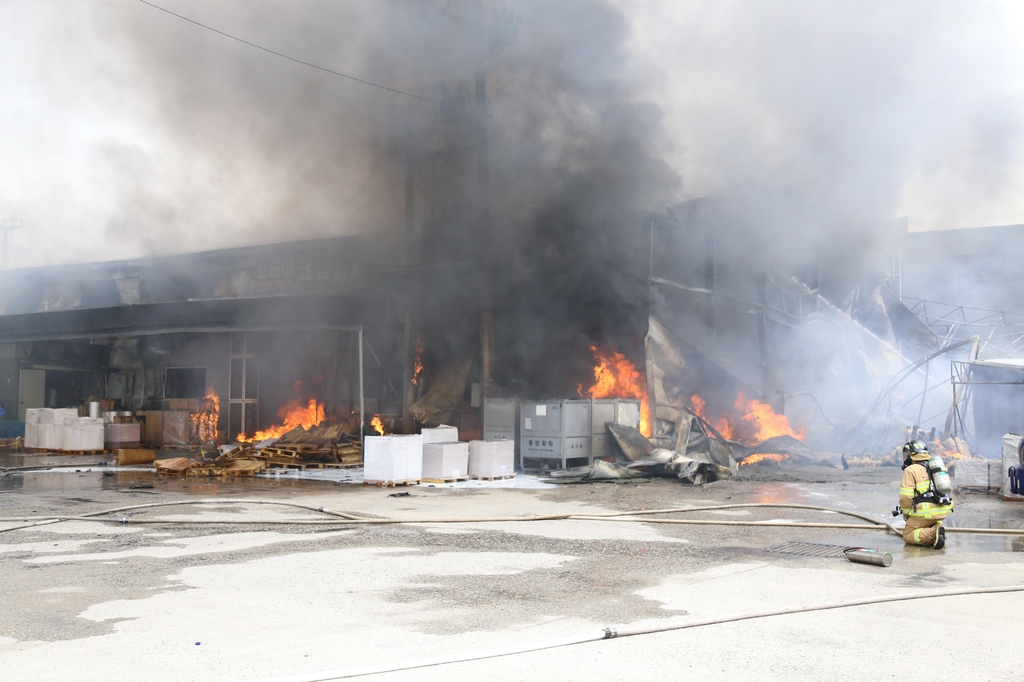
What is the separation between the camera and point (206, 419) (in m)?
21.6

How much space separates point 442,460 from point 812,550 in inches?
276

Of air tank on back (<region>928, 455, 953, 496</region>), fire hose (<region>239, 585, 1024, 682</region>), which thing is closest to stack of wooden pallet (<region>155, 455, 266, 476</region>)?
air tank on back (<region>928, 455, 953, 496</region>)

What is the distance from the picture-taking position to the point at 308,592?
210 inches

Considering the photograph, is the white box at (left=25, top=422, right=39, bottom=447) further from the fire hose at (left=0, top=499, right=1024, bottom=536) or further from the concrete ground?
the fire hose at (left=0, top=499, right=1024, bottom=536)

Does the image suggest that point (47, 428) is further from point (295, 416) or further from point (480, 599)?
point (480, 599)

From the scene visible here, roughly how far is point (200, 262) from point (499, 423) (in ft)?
38.3

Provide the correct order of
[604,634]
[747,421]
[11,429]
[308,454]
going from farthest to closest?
[11,429] → [747,421] → [308,454] → [604,634]

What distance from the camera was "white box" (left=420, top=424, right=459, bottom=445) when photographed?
13430mm

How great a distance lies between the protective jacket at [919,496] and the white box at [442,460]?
23.9ft

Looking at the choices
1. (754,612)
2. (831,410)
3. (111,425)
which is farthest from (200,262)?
(754,612)

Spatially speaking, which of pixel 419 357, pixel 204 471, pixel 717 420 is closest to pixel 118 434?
pixel 204 471

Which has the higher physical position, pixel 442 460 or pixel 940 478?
pixel 940 478

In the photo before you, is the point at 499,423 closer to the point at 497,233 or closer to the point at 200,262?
the point at 497,233

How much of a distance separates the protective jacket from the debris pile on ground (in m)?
10.9
